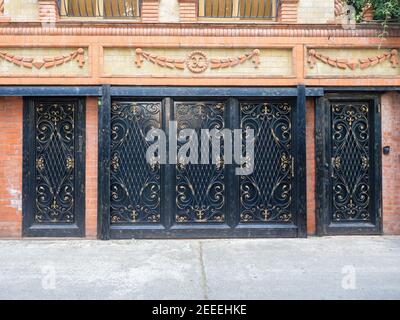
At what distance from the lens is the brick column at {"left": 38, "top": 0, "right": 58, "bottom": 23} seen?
6.41 metres

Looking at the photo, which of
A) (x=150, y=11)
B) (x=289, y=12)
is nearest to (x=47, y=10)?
(x=150, y=11)

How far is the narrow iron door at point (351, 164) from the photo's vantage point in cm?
661

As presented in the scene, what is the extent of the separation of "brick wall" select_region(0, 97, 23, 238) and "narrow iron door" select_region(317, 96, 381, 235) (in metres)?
5.48

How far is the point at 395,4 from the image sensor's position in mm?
6121

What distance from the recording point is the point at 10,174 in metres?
6.45

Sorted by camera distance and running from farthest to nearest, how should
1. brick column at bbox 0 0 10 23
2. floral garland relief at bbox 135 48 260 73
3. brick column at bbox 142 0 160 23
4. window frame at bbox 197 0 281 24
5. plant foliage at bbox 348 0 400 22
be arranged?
window frame at bbox 197 0 281 24, brick column at bbox 142 0 160 23, floral garland relief at bbox 135 48 260 73, brick column at bbox 0 0 10 23, plant foliage at bbox 348 0 400 22

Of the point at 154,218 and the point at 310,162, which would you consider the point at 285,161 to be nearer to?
the point at 310,162

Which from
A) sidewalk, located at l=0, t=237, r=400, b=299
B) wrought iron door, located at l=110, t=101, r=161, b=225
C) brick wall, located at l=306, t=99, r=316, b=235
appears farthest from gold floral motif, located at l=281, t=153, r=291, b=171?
wrought iron door, located at l=110, t=101, r=161, b=225

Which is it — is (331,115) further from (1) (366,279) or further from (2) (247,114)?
(1) (366,279)

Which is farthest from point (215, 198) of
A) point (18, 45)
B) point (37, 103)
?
point (18, 45)

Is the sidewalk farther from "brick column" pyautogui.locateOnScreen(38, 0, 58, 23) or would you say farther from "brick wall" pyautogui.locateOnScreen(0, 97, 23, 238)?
"brick column" pyautogui.locateOnScreen(38, 0, 58, 23)

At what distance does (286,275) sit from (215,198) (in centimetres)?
220

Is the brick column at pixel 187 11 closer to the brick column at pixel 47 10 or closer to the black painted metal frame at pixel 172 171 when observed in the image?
the black painted metal frame at pixel 172 171

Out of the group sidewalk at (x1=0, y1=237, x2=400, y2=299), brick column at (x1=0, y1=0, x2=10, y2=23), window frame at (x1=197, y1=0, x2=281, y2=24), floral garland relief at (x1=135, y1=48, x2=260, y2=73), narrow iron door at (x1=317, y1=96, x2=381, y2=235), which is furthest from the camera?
window frame at (x1=197, y1=0, x2=281, y2=24)
